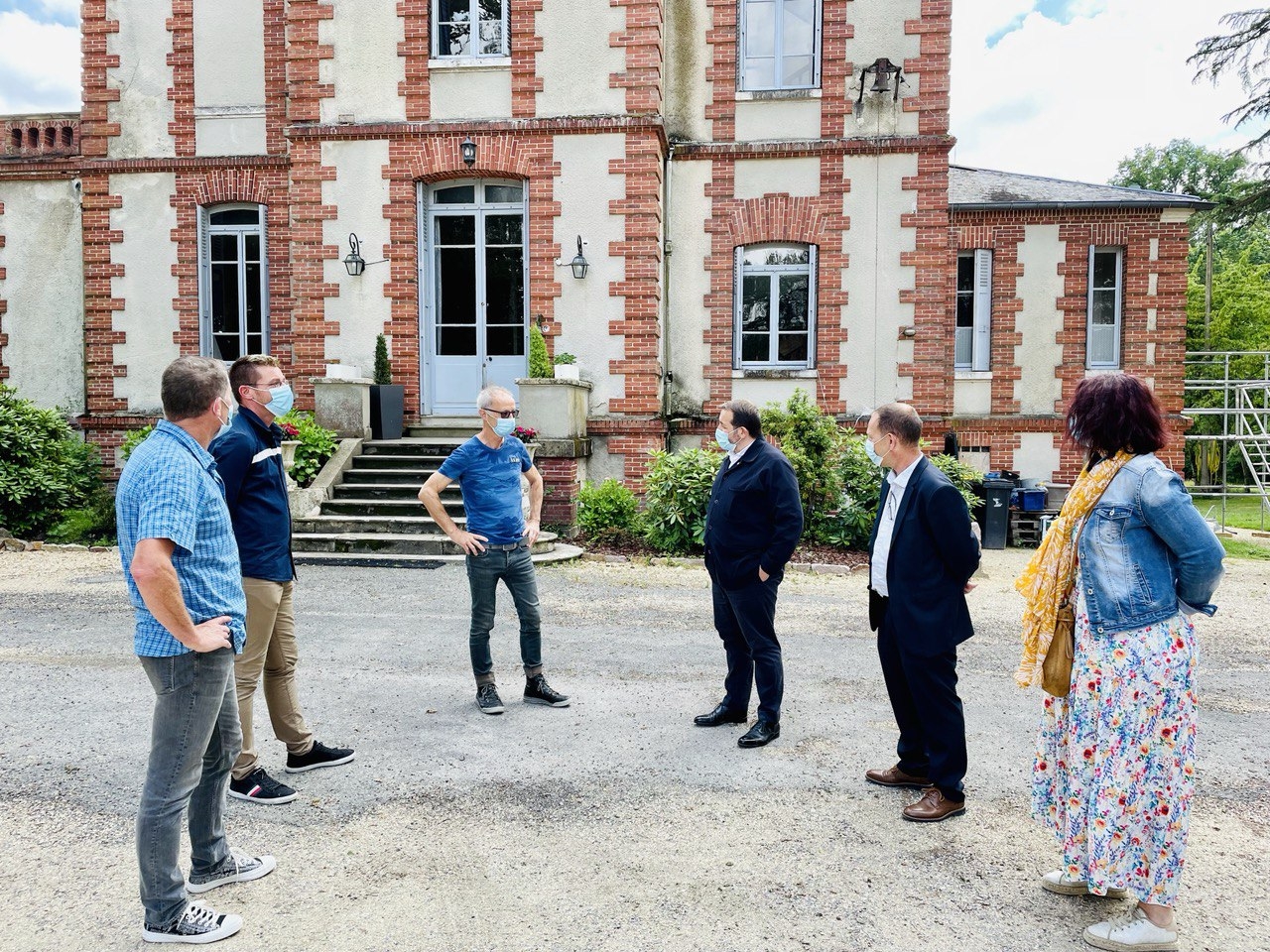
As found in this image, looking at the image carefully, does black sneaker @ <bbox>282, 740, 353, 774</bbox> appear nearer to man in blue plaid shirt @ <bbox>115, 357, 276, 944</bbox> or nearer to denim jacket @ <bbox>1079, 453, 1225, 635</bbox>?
man in blue plaid shirt @ <bbox>115, 357, 276, 944</bbox>

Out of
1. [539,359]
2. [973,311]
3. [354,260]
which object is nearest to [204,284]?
[354,260]

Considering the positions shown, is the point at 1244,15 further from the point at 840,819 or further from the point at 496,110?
the point at 840,819

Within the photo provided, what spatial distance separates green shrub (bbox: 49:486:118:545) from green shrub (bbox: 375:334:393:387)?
3975mm

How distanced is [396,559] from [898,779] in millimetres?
7294

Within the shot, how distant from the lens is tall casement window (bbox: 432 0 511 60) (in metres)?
13.8

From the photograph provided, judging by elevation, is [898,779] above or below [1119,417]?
below

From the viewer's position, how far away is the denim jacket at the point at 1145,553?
10.4 feet

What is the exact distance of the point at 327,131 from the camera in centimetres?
1366

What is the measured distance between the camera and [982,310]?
15.6 meters

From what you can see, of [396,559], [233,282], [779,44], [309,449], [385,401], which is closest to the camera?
[396,559]

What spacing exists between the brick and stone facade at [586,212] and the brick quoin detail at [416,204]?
32mm

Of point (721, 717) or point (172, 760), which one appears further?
point (721, 717)

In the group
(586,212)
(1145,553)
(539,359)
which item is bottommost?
(1145,553)

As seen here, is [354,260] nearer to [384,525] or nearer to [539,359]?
[539,359]
